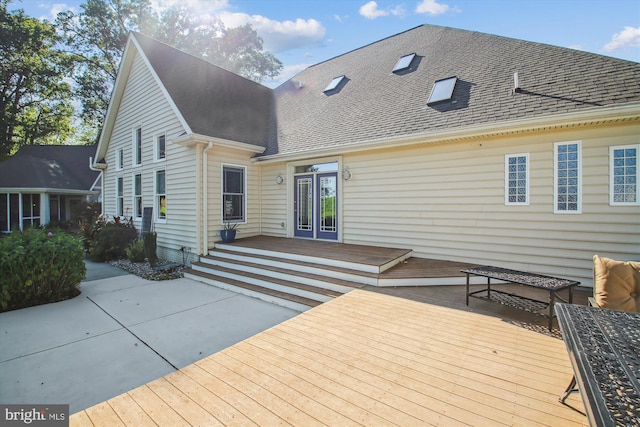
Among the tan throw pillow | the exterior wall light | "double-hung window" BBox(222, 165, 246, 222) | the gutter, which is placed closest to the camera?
the tan throw pillow

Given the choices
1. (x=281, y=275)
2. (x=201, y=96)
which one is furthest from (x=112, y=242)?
(x=281, y=275)

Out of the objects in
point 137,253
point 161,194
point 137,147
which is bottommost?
point 137,253

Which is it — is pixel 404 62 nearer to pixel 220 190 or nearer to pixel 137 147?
pixel 220 190

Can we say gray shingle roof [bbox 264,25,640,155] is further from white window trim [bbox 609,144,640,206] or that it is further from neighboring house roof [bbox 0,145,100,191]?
neighboring house roof [bbox 0,145,100,191]

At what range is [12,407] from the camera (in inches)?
105

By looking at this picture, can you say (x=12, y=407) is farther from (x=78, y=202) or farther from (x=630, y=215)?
(x=78, y=202)

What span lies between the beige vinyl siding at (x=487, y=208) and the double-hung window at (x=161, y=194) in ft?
19.2

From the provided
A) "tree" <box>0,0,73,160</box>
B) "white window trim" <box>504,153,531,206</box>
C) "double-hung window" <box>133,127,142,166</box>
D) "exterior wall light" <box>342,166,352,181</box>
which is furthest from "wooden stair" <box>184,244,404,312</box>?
"tree" <box>0,0,73,160</box>

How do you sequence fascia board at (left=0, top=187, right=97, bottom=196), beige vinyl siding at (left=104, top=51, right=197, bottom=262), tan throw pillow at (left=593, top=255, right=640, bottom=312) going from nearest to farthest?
tan throw pillow at (left=593, top=255, right=640, bottom=312) → beige vinyl siding at (left=104, top=51, right=197, bottom=262) → fascia board at (left=0, top=187, right=97, bottom=196)

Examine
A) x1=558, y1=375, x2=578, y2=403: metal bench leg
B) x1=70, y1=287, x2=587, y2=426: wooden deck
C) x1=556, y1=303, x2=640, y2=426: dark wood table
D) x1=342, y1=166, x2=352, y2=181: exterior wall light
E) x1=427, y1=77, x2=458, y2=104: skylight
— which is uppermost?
x1=427, y1=77, x2=458, y2=104: skylight

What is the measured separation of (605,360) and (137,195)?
1226 cm

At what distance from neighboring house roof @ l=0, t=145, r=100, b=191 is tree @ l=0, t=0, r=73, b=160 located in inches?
142

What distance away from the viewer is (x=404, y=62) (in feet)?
28.8
